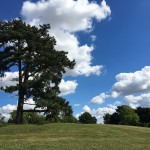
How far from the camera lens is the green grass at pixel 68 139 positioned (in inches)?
1097

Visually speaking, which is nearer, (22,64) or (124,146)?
(124,146)

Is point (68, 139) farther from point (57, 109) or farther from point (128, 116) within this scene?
point (128, 116)

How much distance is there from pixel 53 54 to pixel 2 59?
6.90 metres

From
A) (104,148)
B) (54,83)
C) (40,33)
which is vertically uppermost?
(40,33)

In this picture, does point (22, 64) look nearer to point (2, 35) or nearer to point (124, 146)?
point (2, 35)

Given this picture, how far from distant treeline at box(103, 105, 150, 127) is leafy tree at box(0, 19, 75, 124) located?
55980 mm

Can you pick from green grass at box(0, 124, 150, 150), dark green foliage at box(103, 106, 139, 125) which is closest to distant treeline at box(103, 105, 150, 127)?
dark green foliage at box(103, 106, 139, 125)

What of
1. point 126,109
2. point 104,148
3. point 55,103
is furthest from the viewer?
point 126,109

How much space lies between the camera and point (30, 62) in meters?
48.9

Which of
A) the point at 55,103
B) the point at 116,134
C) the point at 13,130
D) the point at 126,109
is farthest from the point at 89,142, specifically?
the point at 126,109

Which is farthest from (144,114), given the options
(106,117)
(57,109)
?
(57,109)

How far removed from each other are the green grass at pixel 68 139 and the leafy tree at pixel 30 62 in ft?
28.9

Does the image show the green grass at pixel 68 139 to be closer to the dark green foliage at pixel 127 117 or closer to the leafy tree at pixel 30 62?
the leafy tree at pixel 30 62

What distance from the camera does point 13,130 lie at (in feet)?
128
